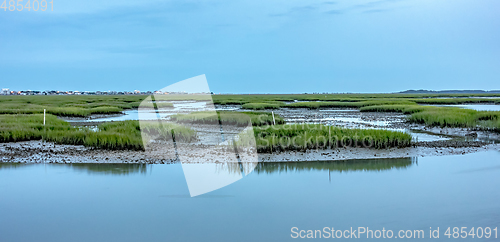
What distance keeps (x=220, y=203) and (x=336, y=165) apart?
427 cm

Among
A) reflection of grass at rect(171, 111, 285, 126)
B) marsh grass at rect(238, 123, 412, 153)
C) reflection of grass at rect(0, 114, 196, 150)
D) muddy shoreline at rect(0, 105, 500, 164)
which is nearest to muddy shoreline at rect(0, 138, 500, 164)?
muddy shoreline at rect(0, 105, 500, 164)

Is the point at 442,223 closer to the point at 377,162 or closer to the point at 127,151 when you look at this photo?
the point at 377,162

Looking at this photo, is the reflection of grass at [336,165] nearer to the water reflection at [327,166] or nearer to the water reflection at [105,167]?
the water reflection at [327,166]

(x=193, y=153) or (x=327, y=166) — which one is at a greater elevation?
(x=193, y=153)

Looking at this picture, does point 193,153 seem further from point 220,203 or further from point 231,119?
point 231,119

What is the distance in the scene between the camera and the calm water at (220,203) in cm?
566

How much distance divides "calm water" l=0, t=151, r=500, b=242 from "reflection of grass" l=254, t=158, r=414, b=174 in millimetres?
28

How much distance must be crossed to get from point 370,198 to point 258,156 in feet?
14.4

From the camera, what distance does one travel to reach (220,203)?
6965 mm

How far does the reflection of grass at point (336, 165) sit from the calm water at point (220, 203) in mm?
28

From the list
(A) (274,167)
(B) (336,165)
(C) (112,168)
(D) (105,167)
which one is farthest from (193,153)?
(B) (336,165)

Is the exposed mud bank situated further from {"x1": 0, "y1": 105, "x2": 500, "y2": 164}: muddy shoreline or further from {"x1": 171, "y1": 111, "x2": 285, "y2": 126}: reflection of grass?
{"x1": 171, "y1": 111, "x2": 285, "y2": 126}: reflection of grass

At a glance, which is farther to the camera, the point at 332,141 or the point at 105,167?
the point at 332,141

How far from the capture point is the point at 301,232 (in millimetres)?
5582
